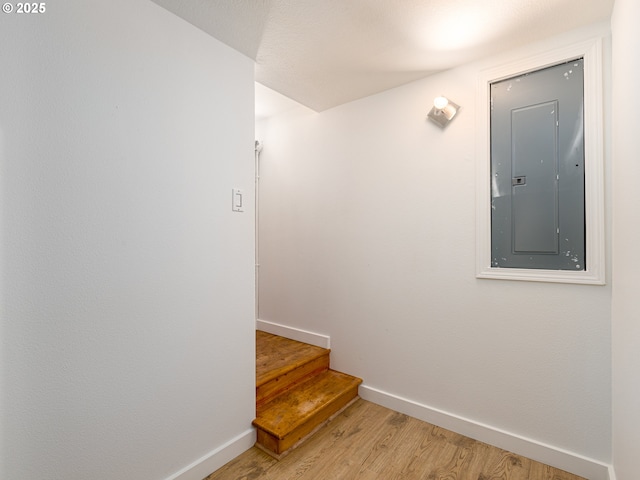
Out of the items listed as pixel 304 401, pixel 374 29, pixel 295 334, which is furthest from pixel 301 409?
pixel 374 29

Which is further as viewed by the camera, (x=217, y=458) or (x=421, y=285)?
(x=421, y=285)

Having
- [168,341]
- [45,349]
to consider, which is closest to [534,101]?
[168,341]

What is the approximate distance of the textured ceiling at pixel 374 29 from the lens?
1479 millimetres

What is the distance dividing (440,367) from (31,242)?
2252mm

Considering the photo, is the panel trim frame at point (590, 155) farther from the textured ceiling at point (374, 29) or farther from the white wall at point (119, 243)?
the white wall at point (119, 243)

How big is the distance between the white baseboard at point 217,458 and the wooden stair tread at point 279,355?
0.99ft

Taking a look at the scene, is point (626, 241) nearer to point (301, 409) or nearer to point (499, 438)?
point (499, 438)

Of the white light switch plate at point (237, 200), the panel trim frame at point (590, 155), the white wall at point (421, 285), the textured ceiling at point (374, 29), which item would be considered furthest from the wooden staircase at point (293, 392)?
the textured ceiling at point (374, 29)

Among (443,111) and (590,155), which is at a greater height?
(443,111)

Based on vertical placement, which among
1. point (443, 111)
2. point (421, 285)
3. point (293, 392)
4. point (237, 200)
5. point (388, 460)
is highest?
point (443, 111)

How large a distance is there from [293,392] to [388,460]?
2.54 ft

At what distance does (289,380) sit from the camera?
2.26 metres

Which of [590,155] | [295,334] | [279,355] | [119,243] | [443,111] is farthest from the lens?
[295,334]

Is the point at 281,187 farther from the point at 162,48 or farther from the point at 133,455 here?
the point at 133,455
